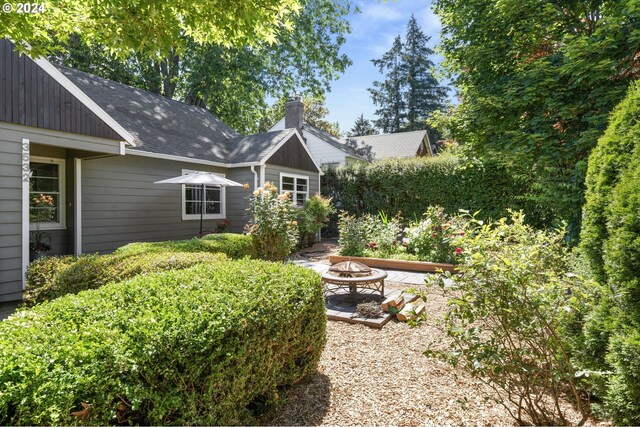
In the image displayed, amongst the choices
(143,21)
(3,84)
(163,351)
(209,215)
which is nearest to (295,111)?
(209,215)

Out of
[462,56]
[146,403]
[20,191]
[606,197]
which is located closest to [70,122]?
[20,191]

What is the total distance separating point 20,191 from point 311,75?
15.4 metres

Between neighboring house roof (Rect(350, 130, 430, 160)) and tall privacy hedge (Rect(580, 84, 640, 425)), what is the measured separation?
69.5 ft

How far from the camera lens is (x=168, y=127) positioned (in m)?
11.2

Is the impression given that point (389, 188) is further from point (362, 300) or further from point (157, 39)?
point (157, 39)

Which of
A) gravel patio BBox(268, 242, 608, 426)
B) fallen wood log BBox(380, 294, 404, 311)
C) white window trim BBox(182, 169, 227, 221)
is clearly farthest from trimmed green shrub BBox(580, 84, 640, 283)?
white window trim BBox(182, 169, 227, 221)

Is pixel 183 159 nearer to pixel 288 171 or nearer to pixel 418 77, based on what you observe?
pixel 288 171

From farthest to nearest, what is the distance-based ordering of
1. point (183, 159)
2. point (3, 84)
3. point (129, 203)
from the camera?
point (183, 159), point (129, 203), point (3, 84)

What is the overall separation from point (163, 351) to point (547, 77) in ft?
26.0

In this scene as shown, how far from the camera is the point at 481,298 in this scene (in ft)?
7.59

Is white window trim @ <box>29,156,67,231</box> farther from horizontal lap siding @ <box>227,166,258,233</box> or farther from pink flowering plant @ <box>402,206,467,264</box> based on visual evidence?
pink flowering plant @ <box>402,206,467,264</box>

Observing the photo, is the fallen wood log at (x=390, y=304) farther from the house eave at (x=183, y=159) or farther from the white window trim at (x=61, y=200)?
the white window trim at (x=61, y=200)

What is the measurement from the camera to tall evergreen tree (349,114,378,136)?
133 ft

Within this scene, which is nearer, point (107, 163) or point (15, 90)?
point (15, 90)
